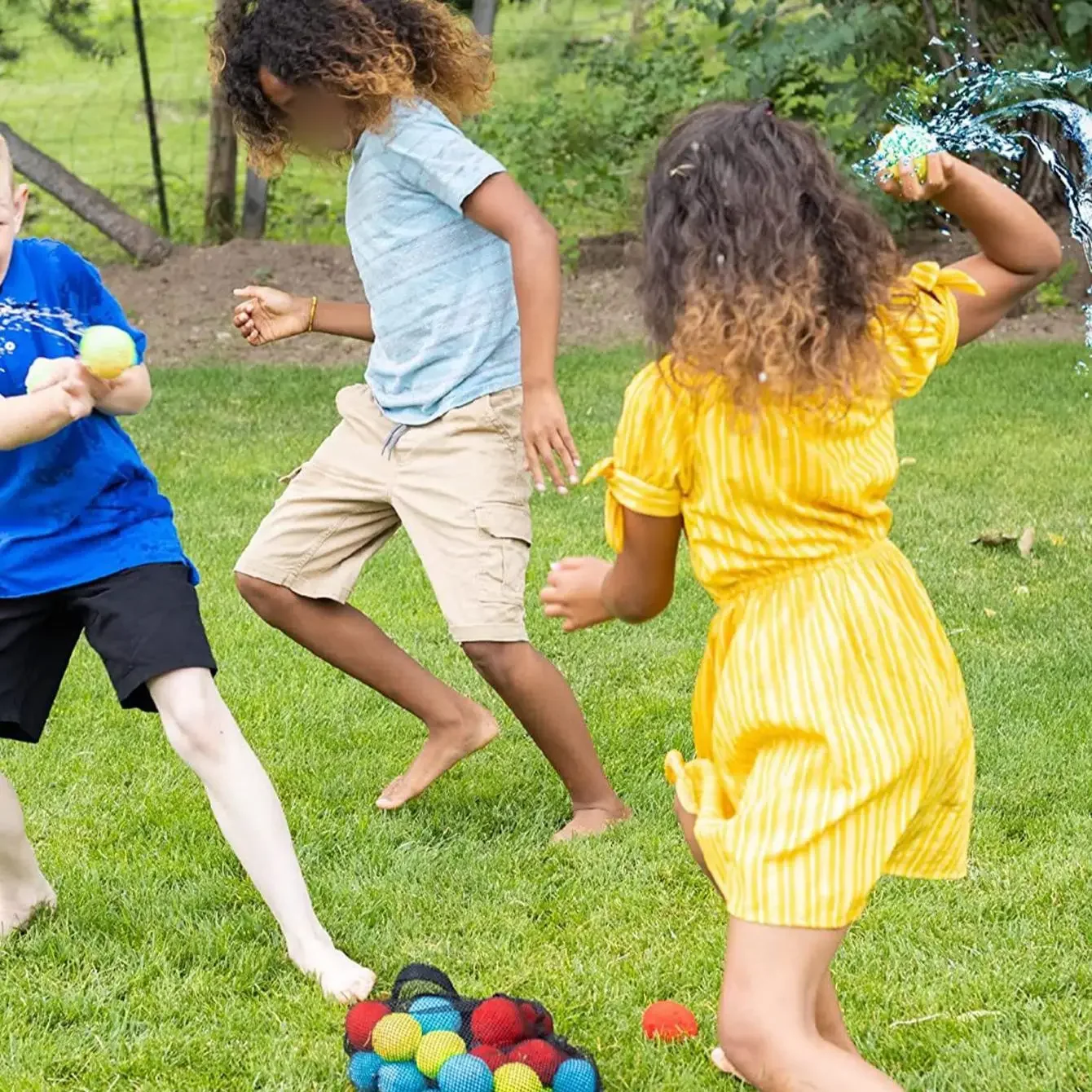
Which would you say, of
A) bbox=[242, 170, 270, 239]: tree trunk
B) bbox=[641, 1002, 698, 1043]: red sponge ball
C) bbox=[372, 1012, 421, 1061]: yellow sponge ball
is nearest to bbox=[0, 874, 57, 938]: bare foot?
bbox=[372, 1012, 421, 1061]: yellow sponge ball

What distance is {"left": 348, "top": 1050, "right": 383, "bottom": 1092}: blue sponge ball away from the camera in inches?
103

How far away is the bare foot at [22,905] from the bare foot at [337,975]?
0.59m

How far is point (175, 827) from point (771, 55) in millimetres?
6576

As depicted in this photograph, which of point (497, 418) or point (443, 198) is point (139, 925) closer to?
point (497, 418)

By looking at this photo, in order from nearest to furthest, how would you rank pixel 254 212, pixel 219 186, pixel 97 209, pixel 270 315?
1. pixel 270 315
2. pixel 97 209
3. pixel 254 212
4. pixel 219 186

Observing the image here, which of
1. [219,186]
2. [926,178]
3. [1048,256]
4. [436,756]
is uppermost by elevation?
[926,178]

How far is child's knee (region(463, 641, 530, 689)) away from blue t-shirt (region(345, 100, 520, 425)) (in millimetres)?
489

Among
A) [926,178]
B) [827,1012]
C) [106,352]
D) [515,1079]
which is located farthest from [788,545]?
[106,352]

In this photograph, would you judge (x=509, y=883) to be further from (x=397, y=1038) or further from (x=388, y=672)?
(x=397, y=1038)

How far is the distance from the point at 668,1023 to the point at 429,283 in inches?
62.6

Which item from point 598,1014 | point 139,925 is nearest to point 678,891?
point 598,1014

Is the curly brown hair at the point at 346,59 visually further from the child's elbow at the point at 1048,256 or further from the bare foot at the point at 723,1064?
the bare foot at the point at 723,1064

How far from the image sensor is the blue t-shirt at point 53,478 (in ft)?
9.95

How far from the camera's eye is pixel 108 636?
3020mm
